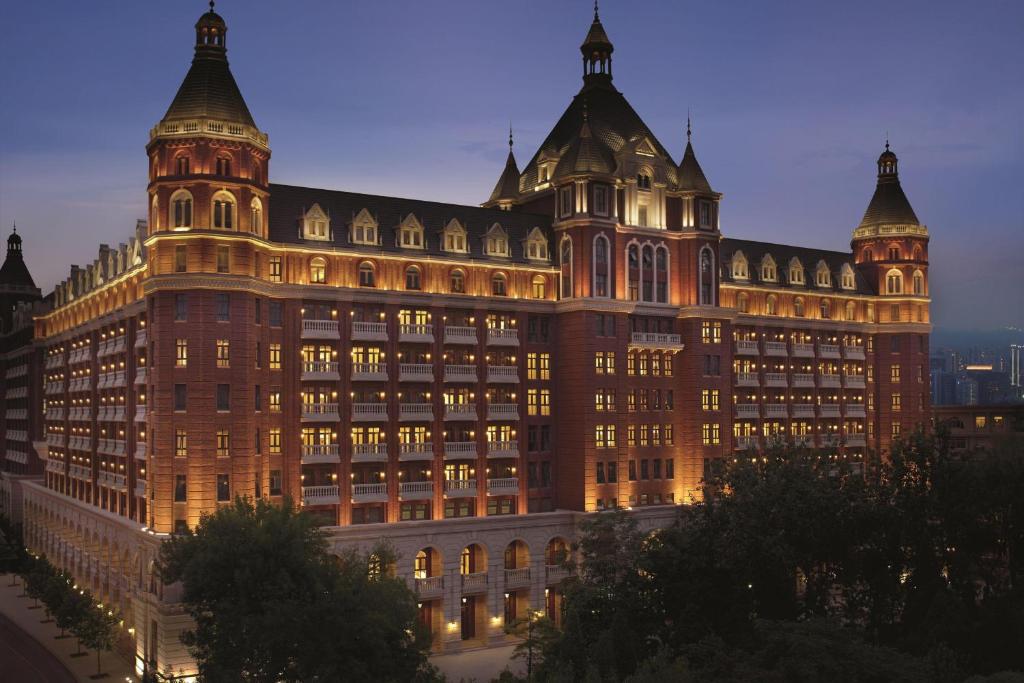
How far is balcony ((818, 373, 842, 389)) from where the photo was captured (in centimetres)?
11019

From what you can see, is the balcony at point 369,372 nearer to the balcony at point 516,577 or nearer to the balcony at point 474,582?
the balcony at point 474,582

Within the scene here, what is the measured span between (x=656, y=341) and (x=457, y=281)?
19.7 m

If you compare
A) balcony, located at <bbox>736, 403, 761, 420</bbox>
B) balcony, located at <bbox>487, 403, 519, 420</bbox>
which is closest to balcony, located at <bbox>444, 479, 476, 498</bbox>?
balcony, located at <bbox>487, 403, 519, 420</bbox>

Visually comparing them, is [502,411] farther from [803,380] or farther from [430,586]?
[803,380]

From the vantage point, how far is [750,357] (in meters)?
105

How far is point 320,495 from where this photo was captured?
255ft

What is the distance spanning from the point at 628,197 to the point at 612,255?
235 inches

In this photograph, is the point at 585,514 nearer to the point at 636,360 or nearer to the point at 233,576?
the point at 636,360

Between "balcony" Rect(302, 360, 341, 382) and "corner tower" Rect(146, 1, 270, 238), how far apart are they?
1074 cm

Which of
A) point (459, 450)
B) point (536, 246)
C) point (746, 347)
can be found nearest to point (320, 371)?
point (459, 450)

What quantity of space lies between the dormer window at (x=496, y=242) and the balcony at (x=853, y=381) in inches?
1769

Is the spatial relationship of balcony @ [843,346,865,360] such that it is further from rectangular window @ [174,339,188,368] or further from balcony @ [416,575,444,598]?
rectangular window @ [174,339,188,368]

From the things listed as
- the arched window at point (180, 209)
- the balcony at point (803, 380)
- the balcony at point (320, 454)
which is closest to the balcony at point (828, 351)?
the balcony at point (803, 380)

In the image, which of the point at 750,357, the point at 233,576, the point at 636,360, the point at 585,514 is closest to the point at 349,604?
the point at 233,576
